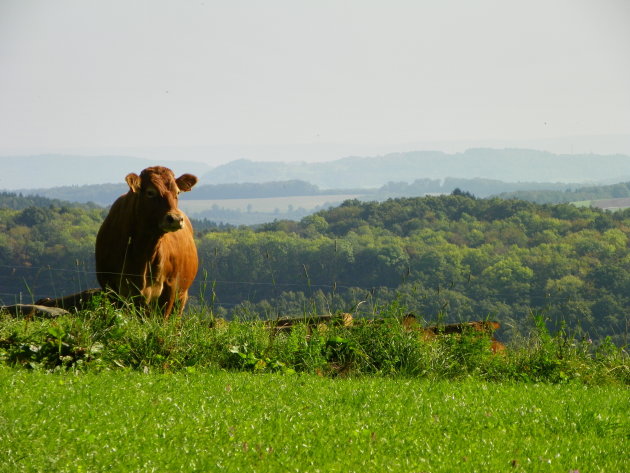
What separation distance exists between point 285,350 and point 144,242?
2.92m

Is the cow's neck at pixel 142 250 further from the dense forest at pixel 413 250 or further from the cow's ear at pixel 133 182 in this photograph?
the dense forest at pixel 413 250

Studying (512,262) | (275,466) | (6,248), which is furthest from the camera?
(6,248)

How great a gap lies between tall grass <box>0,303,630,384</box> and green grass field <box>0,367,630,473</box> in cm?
56

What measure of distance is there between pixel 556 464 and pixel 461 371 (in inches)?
128

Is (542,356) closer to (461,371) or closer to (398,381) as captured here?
(461,371)

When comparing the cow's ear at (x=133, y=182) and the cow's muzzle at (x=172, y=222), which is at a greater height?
the cow's ear at (x=133, y=182)

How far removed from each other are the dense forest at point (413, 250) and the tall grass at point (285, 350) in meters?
55.3

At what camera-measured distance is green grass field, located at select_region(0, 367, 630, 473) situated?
5.25 meters

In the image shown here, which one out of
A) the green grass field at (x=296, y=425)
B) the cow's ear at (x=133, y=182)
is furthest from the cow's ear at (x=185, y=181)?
the green grass field at (x=296, y=425)

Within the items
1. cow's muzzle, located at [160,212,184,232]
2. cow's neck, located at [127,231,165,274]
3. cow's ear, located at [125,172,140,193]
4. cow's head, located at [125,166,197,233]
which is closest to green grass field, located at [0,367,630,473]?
cow's muzzle, located at [160,212,184,232]

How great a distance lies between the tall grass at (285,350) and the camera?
8125 millimetres

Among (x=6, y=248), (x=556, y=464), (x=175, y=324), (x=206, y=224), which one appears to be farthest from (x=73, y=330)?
(x=206, y=224)

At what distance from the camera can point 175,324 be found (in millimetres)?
8711

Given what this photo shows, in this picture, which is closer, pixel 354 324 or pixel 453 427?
pixel 453 427
